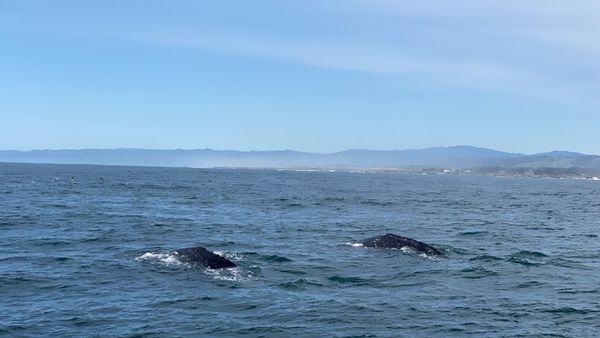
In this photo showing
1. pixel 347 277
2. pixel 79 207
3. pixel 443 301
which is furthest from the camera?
pixel 79 207

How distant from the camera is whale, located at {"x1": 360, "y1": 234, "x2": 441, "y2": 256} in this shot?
35991 millimetres

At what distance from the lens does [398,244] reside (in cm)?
3700

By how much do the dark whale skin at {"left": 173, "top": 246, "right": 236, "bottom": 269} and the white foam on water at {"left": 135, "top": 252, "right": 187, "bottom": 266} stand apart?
33 cm

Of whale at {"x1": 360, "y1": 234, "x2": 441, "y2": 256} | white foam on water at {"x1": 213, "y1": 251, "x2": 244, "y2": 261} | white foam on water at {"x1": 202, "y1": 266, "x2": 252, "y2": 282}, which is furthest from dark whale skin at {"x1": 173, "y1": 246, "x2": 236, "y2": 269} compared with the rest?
whale at {"x1": 360, "y1": 234, "x2": 441, "y2": 256}

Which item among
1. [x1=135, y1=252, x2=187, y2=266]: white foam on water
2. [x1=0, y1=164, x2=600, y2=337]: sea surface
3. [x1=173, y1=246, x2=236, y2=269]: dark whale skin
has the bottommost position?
[x1=0, y1=164, x2=600, y2=337]: sea surface

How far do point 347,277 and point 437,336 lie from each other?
894cm

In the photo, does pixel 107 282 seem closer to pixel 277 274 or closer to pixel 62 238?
pixel 277 274

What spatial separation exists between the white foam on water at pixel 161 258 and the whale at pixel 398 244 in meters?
12.8

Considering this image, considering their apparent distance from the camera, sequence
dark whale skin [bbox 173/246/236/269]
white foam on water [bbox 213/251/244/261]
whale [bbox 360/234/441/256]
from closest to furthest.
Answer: dark whale skin [bbox 173/246/236/269]
white foam on water [bbox 213/251/244/261]
whale [bbox 360/234/441/256]

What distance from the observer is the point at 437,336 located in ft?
65.1

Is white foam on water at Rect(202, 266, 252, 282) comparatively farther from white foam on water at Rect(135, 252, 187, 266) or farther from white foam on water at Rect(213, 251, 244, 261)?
white foam on water at Rect(213, 251, 244, 261)

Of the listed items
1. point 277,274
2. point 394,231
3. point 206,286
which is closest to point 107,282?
point 206,286

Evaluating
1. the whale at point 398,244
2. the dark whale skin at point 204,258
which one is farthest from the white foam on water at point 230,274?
the whale at point 398,244

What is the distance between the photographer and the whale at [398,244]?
3599 cm
